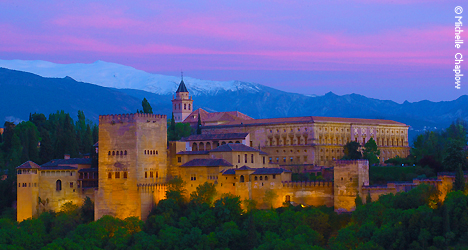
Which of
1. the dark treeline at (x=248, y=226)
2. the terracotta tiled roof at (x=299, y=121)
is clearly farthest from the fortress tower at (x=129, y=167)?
the terracotta tiled roof at (x=299, y=121)

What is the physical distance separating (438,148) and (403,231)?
32.3 metres

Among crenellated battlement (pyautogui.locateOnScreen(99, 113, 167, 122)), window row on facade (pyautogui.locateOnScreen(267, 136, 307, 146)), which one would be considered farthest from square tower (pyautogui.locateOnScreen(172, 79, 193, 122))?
crenellated battlement (pyautogui.locateOnScreen(99, 113, 167, 122))

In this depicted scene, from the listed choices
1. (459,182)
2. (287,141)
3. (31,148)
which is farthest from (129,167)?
(287,141)

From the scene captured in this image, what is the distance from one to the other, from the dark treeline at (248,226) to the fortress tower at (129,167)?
1.62 m

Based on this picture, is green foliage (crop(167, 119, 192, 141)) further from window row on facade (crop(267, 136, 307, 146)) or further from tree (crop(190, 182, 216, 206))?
tree (crop(190, 182, 216, 206))

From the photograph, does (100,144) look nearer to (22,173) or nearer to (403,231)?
(22,173)

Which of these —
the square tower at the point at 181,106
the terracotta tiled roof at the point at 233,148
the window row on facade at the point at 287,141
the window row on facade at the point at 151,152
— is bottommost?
the window row on facade at the point at 151,152

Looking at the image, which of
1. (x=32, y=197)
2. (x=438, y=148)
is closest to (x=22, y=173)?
(x=32, y=197)

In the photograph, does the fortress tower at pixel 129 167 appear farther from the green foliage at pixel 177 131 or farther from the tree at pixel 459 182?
the tree at pixel 459 182

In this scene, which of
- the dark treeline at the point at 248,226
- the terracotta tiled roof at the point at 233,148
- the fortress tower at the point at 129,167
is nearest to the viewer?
the dark treeline at the point at 248,226

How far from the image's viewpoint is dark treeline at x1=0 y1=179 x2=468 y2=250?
53938mm

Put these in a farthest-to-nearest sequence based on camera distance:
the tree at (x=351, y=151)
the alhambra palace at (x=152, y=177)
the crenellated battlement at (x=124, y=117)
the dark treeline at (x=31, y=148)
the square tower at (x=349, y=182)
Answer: the tree at (x=351, y=151)
the dark treeline at (x=31, y=148)
the crenellated battlement at (x=124, y=117)
the alhambra palace at (x=152, y=177)
the square tower at (x=349, y=182)

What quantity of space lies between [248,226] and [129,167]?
12.5 m

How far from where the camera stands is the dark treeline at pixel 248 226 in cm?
5394
